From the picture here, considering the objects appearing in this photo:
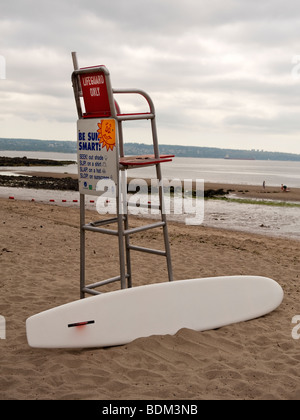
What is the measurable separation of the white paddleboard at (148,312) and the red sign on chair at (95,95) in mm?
1622

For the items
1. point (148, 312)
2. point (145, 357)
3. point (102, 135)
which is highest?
point (102, 135)

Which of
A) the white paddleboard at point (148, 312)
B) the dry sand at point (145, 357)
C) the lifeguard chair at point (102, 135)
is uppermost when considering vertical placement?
the lifeguard chair at point (102, 135)

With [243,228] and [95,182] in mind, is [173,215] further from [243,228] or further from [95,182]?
[95,182]

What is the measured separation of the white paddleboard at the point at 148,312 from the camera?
3.89 metres

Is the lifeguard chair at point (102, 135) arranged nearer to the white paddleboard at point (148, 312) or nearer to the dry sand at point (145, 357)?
the white paddleboard at point (148, 312)

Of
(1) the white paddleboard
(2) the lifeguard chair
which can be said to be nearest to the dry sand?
(1) the white paddleboard

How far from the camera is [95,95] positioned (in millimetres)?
3953

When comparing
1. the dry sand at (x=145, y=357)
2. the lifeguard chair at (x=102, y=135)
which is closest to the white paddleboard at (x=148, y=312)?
the dry sand at (x=145, y=357)

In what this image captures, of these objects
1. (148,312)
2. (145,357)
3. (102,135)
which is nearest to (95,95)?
(102,135)

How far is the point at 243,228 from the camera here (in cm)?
1412

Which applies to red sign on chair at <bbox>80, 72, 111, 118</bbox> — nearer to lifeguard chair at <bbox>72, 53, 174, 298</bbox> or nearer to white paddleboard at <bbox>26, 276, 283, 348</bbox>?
lifeguard chair at <bbox>72, 53, 174, 298</bbox>

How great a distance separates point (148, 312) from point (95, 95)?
1.99m

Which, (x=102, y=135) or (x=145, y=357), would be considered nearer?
(x=145, y=357)

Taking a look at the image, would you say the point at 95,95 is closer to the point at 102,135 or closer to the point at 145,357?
the point at 102,135
